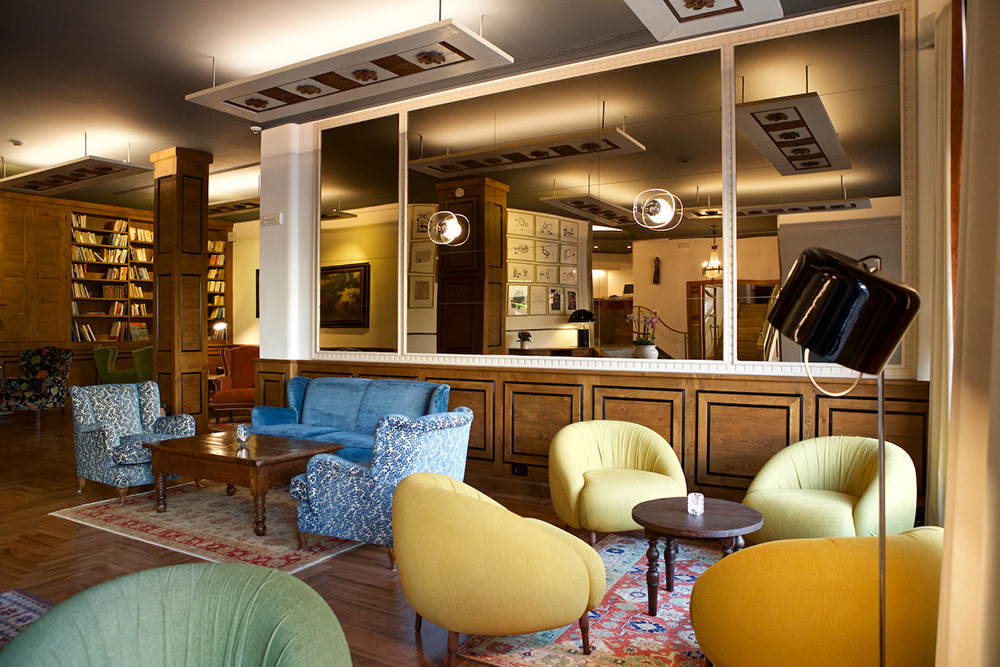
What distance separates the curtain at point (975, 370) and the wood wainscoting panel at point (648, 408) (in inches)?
124

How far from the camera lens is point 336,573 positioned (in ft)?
12.0

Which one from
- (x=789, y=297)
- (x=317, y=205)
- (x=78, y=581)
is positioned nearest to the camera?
(x=789, y=297)

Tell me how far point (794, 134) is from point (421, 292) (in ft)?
10.8

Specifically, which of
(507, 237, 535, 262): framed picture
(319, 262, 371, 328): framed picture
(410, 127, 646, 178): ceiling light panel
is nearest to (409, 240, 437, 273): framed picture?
(319, 262, 371, 328): framed picture

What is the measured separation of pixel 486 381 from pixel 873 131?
10.8 ft

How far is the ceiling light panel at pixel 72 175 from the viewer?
7223 millimetres

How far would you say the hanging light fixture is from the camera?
4.79 meters

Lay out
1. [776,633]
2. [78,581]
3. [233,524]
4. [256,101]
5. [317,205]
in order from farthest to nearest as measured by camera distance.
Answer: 1. [317,205]
2. [256,101]
3. [233,524]
4. [78,581]
5. [776,633]

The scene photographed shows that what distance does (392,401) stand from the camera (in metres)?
5.47

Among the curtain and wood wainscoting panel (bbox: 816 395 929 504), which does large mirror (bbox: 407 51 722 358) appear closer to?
wood wainscoting panel (bbox: 816 395 929 504)

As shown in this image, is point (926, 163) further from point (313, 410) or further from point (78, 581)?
point (78, 581)

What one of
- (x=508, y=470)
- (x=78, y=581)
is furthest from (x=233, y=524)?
(x=508, y=470)

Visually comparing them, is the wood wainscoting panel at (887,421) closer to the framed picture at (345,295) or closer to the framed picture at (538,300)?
the framed picture at (538,300)

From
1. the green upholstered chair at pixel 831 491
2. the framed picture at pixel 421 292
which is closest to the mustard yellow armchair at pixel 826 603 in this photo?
the green upholstered chair at pixel 831 491
